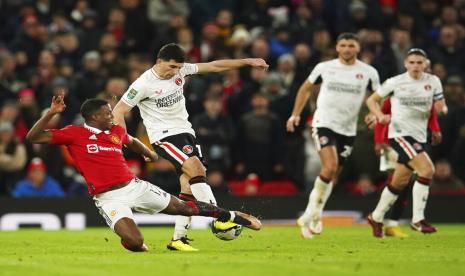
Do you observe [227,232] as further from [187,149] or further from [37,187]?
[37,187]

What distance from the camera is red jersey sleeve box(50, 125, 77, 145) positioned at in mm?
11477

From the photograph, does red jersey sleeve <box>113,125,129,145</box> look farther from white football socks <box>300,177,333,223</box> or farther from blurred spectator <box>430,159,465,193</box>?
blurred spectator <box>430,159,465,193</box>

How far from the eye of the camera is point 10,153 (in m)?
19.0

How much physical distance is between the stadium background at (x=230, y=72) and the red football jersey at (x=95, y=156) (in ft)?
23.0

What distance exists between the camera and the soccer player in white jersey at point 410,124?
14.9 m

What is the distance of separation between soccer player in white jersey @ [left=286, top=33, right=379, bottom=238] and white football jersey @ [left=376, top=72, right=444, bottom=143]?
334 millimetres

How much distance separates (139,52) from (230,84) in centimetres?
246

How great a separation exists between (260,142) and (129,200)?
8066 millimetres

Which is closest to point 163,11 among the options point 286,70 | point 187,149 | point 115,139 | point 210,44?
point 210,44

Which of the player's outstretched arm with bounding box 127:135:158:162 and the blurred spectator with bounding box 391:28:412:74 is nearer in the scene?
the player's outstretched arm with bounding box 127:135:158:162

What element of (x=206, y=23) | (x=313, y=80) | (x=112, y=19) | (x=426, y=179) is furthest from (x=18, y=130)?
(x=426, y=179)

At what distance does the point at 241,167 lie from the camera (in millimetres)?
19703

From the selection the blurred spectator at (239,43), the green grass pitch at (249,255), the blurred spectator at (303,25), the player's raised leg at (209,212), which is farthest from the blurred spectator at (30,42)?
the player's raised leg at (209,212)

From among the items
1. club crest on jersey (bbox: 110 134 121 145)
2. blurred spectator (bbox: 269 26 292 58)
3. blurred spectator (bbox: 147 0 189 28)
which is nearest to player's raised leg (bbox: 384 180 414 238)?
Result: club crest on jersey (bbox: 110 134 121 145)
